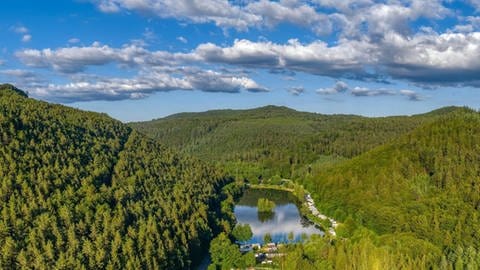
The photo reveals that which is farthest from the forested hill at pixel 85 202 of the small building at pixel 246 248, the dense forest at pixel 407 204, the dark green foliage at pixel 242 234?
the dense forest at pixel 407 204

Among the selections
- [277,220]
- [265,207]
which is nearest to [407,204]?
[277,220]

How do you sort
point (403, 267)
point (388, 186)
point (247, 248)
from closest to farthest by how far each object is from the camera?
point (403, 267) → point (247, 248) → point (388, 186)

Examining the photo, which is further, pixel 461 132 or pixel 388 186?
pixel 461 132

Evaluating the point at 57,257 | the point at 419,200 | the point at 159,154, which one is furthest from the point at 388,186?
the point at 57,257

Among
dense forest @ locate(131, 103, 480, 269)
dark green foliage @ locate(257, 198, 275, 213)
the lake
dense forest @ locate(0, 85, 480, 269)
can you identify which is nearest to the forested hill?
dense forest @ locate(0, 85, 480, 269)

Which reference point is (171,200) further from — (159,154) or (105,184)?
(159,154)

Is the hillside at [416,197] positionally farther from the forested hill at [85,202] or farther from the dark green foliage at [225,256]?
the forested hill at [85,202]

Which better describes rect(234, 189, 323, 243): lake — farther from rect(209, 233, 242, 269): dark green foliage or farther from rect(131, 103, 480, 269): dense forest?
rect(209, 233, 242, 269): dark green foliage
